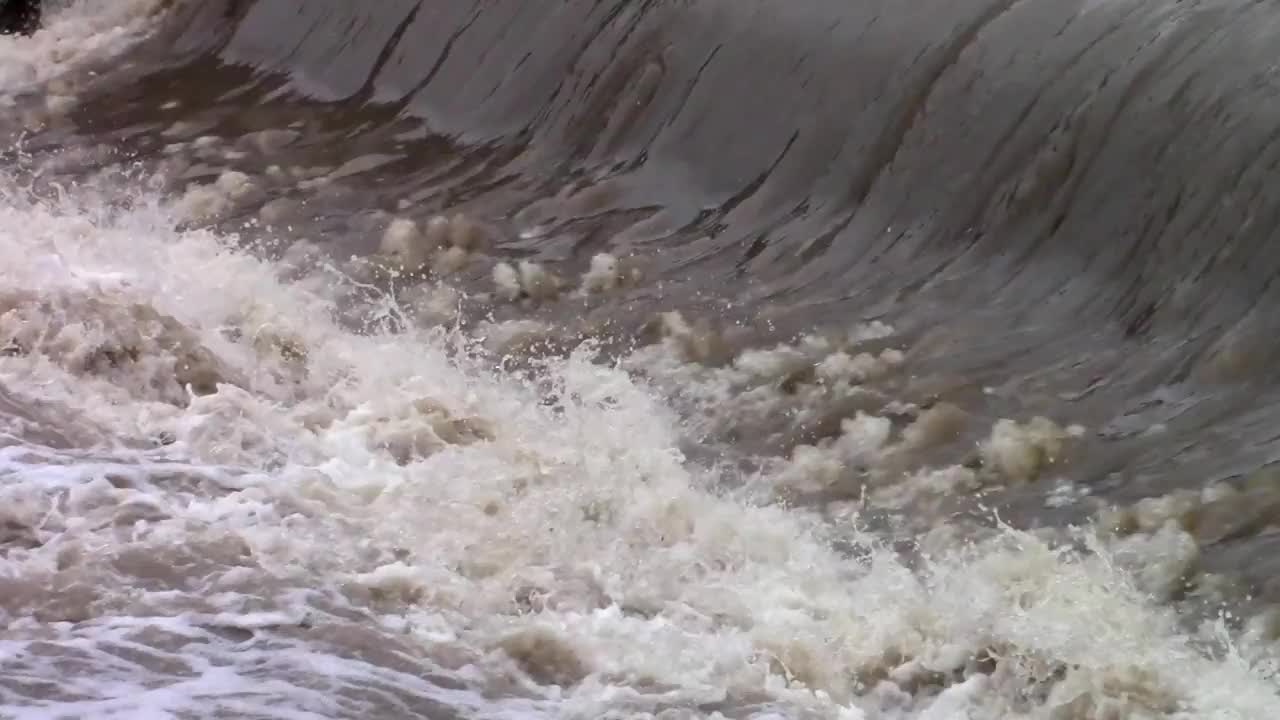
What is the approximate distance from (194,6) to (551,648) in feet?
18.7

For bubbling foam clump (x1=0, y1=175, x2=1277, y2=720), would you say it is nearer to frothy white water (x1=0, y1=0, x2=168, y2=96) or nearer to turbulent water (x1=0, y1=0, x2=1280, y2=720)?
turbulent water (x1=0, y1=0, x2=1280, y2=720)

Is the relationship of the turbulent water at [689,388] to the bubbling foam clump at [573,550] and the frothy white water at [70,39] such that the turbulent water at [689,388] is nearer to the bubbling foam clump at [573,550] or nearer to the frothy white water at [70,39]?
the bubbling foam clump at [573,550]

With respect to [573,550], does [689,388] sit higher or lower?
higher

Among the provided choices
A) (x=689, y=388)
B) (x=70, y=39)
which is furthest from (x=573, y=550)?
(x=70, y=39)

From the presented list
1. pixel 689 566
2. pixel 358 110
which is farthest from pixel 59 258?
pixel 689 566

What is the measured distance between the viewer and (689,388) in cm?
381

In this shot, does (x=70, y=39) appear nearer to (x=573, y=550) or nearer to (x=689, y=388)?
(x=689, y=388)

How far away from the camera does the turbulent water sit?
2691 millimetres

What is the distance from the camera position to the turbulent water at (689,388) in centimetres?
269

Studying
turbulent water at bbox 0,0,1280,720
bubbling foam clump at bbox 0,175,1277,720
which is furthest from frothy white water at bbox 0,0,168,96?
bubbling foam clump at bbox 0,175,1277,720

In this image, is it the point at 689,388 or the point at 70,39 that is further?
the point at 70,39

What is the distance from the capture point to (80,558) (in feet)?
9.49

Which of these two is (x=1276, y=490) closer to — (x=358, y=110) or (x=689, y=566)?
(x=689, y=566)

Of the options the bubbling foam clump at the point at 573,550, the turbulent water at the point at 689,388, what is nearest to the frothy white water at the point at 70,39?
the turbulent water at the point at 689,388
